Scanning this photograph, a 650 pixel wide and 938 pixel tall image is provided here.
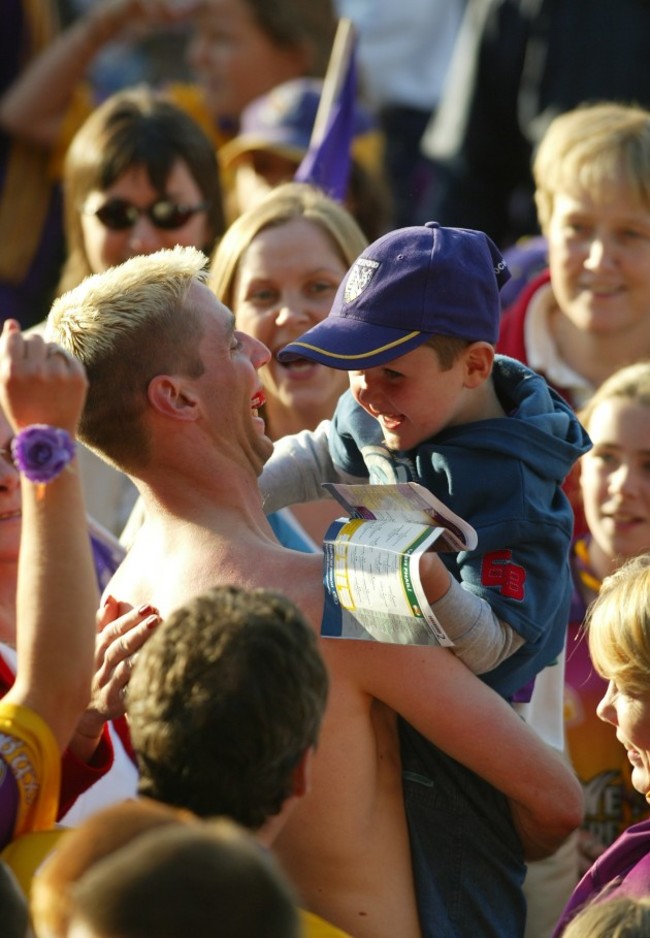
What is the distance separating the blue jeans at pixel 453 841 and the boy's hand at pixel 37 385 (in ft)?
2.75

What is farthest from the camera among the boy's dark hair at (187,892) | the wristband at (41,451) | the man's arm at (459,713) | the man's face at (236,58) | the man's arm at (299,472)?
the man's face at (236,58)

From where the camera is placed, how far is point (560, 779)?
276cm

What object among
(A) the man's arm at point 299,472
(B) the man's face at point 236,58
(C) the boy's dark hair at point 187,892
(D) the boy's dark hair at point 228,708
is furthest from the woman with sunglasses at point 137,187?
(C) the boy's dark hair at point 187,892

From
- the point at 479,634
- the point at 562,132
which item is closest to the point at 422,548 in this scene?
the point at 479,634

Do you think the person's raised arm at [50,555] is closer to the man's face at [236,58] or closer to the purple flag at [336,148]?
the purple flag at [336,148]

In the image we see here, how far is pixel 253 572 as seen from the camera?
8.75 feet

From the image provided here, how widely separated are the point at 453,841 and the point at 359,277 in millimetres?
1023

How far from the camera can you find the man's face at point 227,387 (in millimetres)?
2848

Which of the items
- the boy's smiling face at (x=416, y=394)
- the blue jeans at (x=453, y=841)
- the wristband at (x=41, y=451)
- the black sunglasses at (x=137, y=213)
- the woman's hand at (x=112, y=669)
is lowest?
the blue jeans at (x=453, y=841)

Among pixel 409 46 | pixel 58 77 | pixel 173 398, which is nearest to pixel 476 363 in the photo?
pixel 173 398

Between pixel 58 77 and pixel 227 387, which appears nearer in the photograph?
pixel 227 387

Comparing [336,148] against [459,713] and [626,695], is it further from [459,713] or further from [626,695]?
[459,713]

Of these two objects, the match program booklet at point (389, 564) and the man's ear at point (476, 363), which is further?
the man's ear at point (476, 363)

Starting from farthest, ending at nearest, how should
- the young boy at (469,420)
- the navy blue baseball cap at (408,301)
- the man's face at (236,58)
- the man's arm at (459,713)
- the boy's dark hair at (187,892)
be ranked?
1. the man's face at (236,58)
2. the navy blue baseball cap at (408,301)
3. the young boy at (469,420)
4. the man's arm at (459,713)
5. the boy's dark hair at (187,892)
